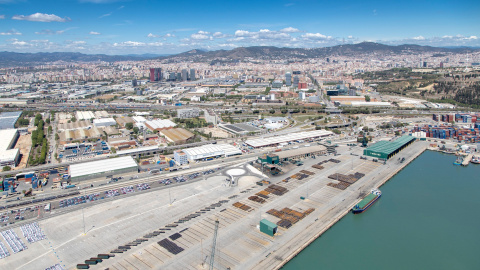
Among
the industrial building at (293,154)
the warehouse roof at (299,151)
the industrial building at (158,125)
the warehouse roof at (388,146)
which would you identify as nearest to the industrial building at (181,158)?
the industrial building at (293,154)

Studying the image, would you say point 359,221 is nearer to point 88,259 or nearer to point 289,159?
point 289,159

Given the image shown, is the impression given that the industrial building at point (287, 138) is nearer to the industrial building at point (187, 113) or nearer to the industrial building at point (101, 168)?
the industrial building at point (101, 168)

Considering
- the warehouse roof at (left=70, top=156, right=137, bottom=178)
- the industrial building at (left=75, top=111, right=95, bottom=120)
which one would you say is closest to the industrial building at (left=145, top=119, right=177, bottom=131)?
the industrial building at (left=75, top=111, right=95, bottom=120)

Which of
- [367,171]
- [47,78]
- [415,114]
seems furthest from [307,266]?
[47,78]

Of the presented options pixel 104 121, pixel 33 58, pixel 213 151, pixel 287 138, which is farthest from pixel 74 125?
pixel 33 58

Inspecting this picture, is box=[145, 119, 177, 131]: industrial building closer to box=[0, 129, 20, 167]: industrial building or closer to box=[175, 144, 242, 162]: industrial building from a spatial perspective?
box=[175, 144, 242, 162]: industrial building
